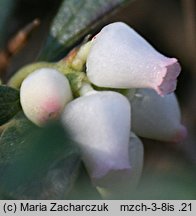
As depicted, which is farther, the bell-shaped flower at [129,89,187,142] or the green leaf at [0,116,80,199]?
the bell-shaped flower at [129,89,187,142]

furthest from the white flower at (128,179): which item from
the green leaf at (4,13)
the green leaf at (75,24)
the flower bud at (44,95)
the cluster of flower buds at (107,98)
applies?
the green leaf at (4,13)

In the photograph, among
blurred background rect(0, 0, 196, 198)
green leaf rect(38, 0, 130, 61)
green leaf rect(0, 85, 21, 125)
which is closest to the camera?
green leaf rect(0, 85, 21, 125)

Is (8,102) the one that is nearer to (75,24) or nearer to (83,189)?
(83,189)

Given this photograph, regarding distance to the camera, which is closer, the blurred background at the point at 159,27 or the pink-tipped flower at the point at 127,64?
the pink-tipped flower at the point at 127,64

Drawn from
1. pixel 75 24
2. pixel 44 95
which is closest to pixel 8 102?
pixel 44 95

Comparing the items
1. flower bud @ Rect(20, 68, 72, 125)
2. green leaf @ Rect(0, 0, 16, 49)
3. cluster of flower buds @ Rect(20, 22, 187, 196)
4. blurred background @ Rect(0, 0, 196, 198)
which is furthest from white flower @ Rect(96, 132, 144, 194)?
blurred background @ Rect(0, 0, 196, 198)

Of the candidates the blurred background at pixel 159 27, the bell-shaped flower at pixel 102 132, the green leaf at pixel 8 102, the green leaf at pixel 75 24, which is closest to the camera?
the bell-shaped flower at pixel 102 132

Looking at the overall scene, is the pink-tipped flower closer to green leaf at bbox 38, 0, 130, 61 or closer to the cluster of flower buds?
the cluster of flower buds

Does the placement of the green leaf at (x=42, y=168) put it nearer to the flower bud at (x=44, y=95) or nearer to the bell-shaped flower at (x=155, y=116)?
the flower bud at (x=44, y=95)
